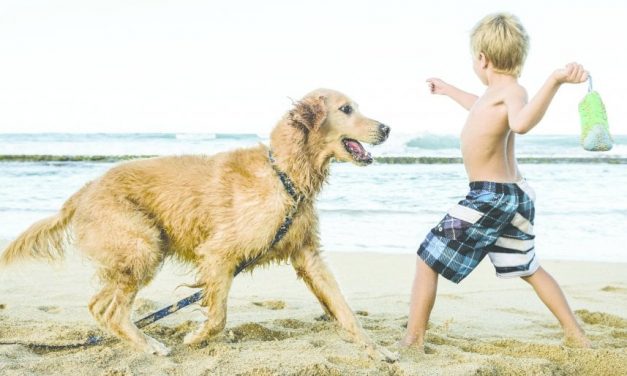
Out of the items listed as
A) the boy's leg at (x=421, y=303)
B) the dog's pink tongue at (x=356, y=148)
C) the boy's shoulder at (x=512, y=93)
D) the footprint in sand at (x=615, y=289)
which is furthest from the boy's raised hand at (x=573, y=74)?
the footprint in sand at (x=615, y=289)

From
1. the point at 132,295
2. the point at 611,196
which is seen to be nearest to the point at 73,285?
the point at 132,295

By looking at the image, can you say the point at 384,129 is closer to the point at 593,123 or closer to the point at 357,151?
the point at 357,151

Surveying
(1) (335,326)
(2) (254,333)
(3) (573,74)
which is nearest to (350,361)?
(1) (335,326)

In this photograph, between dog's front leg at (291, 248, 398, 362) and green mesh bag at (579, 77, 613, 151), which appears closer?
green mesh bag at (579, 77, 613, 151)

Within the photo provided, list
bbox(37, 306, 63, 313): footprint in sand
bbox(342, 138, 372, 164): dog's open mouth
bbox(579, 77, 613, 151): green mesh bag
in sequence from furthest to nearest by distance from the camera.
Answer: bbox(37, 306, 63, 313): footprint in sand → bbox(342, 138, 372, 164): dog's open mouth → bbox(579, 77, 613, 151): green mesh bag

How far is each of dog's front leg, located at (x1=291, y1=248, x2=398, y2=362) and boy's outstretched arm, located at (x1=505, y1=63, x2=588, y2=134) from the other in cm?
145

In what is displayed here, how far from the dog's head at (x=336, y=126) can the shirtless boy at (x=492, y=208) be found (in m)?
0.59

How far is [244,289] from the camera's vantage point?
20.7ft

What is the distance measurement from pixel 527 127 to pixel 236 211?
1752 mm

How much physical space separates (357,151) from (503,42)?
109 centimetres

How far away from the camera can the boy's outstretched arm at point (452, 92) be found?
4.84 meters

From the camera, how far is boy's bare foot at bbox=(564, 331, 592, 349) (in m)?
4.26

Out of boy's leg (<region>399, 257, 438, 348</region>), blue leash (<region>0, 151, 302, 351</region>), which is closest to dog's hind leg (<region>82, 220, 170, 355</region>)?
blue leash (<region>0, 151, 302, 351</region>)

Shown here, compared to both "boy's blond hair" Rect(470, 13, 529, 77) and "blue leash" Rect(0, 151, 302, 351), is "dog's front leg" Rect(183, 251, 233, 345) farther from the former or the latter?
"boy's blond hair" Rect(470, 13, 529, 77)
